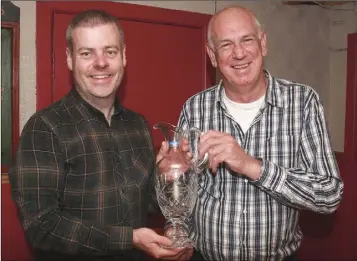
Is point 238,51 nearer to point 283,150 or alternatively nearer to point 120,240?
point 283,150

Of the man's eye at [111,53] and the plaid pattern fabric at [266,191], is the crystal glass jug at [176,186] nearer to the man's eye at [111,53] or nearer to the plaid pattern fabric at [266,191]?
the plaid pattern fabric at [266,191]

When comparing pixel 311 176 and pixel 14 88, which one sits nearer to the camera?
pixel 311 176

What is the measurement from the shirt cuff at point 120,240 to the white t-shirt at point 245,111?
23.7 inches

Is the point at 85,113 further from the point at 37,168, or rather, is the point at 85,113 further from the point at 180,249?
the point at 180,249

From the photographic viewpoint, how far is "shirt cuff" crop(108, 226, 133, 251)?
135 centimetres

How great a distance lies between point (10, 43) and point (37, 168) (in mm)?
762

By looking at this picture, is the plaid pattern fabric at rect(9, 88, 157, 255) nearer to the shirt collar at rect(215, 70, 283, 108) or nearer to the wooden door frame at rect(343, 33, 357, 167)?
the shirt collar at rect(215, 70, 283, 108)

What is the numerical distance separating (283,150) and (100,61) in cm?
75

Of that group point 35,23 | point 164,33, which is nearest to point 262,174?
point 164,33

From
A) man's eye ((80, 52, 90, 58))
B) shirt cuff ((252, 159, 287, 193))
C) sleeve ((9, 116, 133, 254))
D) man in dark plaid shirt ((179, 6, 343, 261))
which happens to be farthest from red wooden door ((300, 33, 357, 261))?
man's eye ((80, 52, 90, 58))


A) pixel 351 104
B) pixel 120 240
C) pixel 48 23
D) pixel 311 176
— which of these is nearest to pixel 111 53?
pixel 48 23

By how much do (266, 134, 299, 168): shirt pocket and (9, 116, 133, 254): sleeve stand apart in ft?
1.99

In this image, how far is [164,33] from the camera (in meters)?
2.16

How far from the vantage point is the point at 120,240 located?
4.42ft
